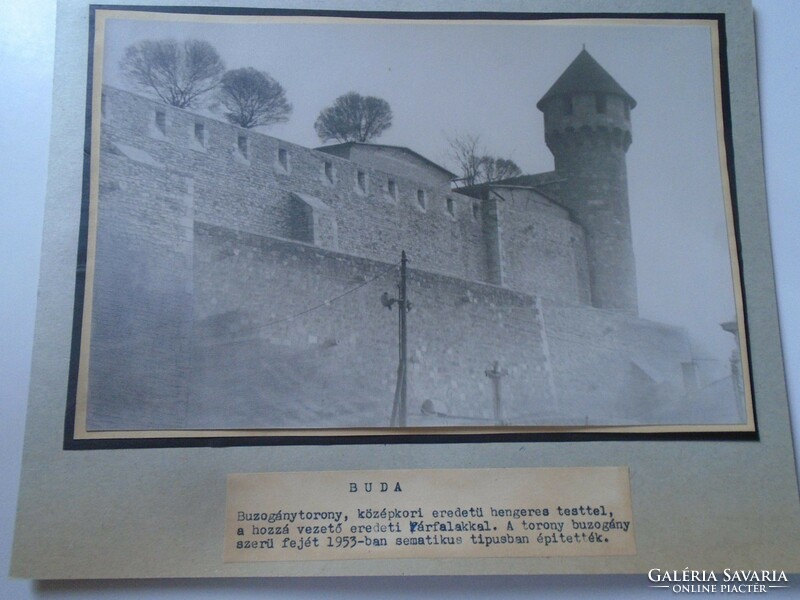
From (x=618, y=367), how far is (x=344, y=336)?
2.12 feet

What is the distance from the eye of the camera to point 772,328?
1643 mm

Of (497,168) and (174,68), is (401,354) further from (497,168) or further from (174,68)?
(174,68)

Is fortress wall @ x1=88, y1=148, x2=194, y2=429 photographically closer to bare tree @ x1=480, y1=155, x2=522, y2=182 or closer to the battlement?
the battlement


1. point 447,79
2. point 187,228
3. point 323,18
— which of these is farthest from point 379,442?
point 323,18

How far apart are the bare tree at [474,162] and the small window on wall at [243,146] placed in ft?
1.62

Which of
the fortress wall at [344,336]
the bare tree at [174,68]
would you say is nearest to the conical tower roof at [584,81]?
the fortress wall at [344,336]

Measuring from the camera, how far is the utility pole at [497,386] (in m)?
1.60

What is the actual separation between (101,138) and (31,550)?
95 centimetres

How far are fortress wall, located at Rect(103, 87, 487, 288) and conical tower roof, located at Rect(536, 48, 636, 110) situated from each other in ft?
1.26

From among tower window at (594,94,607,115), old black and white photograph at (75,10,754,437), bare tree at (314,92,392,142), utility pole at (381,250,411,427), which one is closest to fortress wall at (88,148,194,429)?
old black and white photograph at (75,10,754,437)

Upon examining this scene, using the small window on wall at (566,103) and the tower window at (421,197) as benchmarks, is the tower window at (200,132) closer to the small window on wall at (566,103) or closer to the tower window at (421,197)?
the tower window at (421,197)

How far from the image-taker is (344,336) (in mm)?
1609

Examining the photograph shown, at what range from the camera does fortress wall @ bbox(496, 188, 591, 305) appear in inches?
66.6

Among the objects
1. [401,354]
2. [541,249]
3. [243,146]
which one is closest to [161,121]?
[243,146]
